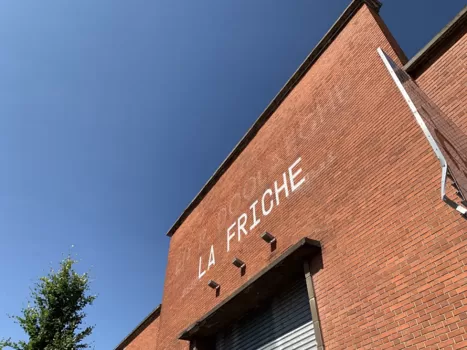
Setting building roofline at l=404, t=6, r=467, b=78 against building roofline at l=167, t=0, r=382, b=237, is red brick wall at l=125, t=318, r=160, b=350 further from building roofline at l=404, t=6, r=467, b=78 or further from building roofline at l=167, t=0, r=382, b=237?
building roofline at l=404, t=6, r=467, b=78

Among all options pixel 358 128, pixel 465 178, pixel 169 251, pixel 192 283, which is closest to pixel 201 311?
pixel 192 283

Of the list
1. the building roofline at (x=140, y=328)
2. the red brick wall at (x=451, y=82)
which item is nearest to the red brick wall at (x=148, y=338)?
the building roofline at (x=140, y=328)

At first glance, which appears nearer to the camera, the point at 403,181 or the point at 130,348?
the point at 403,181

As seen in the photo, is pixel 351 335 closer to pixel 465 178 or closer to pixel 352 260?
pixel 352 260

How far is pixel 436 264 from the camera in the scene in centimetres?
457

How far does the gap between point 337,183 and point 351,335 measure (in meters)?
2.73

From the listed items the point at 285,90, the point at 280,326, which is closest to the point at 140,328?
the point at 280,326

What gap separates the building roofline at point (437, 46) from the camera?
5859mm

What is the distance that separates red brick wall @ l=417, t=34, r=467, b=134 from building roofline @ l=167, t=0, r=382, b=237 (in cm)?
277

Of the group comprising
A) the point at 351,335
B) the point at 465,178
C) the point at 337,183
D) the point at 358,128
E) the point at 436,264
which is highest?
the point at 358,128

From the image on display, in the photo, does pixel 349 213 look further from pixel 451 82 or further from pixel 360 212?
pixel 451 82

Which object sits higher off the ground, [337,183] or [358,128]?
[358,128]

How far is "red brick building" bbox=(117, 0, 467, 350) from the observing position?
4598mm

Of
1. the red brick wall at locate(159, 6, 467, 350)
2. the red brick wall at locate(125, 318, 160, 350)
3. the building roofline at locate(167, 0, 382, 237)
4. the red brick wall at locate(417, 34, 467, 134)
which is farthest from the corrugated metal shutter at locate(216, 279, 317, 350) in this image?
the red brick wall at locate(125, 318, 160, 350)
